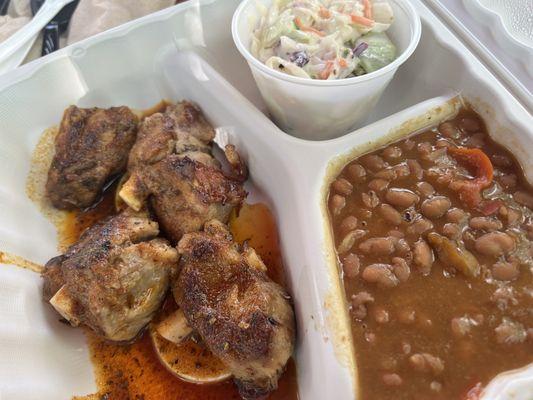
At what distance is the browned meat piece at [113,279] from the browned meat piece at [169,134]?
A: 1.44ft

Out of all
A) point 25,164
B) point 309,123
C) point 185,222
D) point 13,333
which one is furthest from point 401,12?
point 13,333

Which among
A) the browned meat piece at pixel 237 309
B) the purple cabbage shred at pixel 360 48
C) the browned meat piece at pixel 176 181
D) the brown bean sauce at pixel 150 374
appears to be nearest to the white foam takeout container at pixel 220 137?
the brown bean sauce at pixel 150 374

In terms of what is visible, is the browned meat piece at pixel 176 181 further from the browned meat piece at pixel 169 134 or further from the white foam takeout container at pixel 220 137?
the white foam takeout container at pixel 220 137

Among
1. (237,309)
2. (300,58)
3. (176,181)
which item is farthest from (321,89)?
(237,309)

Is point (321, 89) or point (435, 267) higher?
point (321, 89)

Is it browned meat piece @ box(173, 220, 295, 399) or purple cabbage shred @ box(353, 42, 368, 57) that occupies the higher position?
purple cabbage shred @ box(353, 42, 368, 57)

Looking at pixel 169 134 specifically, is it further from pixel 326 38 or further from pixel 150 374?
pixel 150 374

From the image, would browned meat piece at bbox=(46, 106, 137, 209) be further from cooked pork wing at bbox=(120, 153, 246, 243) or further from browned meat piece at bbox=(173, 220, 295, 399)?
browned meat piece at bbox=(173, 220, 295, 399)

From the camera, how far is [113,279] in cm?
205

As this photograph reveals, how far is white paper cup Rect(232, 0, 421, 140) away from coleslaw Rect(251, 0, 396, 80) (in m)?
0.06

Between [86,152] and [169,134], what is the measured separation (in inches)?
18.7

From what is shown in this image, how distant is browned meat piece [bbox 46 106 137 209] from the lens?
2.54 m

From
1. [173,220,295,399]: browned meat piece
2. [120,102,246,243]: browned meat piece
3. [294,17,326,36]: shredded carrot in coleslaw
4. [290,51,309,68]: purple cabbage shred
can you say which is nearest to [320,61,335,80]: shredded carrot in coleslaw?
[290,51,309,68]: purple cabbage shred

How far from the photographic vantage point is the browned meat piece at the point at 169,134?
8.31ft
